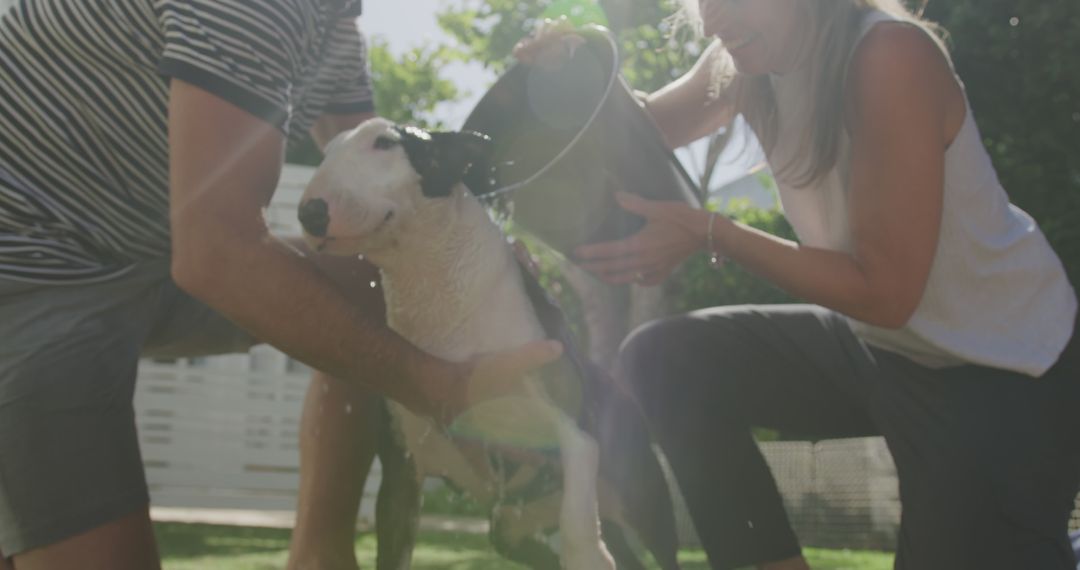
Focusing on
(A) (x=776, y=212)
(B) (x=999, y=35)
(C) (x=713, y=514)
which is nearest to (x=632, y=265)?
(C) (x=713, y=514)

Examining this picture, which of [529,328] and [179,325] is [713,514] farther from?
[179,325]

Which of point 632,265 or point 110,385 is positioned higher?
point 632,265

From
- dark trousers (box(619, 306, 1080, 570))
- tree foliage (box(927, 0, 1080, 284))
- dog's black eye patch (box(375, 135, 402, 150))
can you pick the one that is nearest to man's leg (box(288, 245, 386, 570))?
dog's black eye patch (box(375, 135, 402, 150))

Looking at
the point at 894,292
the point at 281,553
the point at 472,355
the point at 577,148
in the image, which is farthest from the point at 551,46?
the point at 281,553

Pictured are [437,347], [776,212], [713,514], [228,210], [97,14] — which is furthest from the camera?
[776,212]

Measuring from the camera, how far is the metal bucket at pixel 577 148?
8.88ft

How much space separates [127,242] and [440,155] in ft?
2.63

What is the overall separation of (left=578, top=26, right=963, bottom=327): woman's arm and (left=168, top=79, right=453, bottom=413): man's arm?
0.64 metres

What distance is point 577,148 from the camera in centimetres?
268

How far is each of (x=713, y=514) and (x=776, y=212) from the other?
9644 mm

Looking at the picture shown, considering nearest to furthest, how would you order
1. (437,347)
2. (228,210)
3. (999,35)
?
(228,210), (437,347), (999,35)

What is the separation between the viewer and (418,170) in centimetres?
244

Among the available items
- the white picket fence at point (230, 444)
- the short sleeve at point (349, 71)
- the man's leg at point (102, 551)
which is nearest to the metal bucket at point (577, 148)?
the short sleeve at point (349, 71)

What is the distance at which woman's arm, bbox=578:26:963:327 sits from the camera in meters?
2.43
